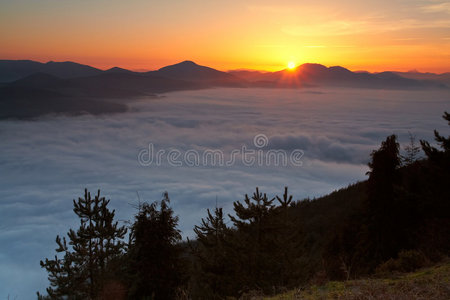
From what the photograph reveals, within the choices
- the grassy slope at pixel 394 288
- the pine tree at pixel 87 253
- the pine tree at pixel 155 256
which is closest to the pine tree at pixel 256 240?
the pine tree at pixel 155 256

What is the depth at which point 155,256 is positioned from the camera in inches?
531

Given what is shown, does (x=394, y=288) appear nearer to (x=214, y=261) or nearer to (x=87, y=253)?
(x=214, y=261)

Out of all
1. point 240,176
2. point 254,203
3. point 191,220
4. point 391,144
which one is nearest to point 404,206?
point 391,144

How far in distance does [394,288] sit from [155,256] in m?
10.3

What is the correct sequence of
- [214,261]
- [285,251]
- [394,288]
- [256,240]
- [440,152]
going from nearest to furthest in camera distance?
[394,288], [285,251], [256,240], [214,261], [440,152]

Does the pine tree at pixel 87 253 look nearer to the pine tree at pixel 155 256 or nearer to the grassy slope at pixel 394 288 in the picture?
the pine tree at pixel 155 256

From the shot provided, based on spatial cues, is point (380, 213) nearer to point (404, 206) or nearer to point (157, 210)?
point (404, 206)

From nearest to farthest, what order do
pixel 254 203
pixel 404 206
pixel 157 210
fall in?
pixel 254 203
pixel 157 210
pixel 404 206

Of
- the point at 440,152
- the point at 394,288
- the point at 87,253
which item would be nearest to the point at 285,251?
the point at 394,288

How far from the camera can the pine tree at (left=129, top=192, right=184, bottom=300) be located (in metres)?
13.1

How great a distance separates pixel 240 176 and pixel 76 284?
585 feet

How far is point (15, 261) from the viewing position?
11781cm

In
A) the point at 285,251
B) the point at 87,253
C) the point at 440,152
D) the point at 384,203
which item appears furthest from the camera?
the point at 87,253

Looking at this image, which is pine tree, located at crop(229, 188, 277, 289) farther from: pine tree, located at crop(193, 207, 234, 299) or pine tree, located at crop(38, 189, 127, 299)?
pine tree, located at crop(38, 189, 127, 299)
